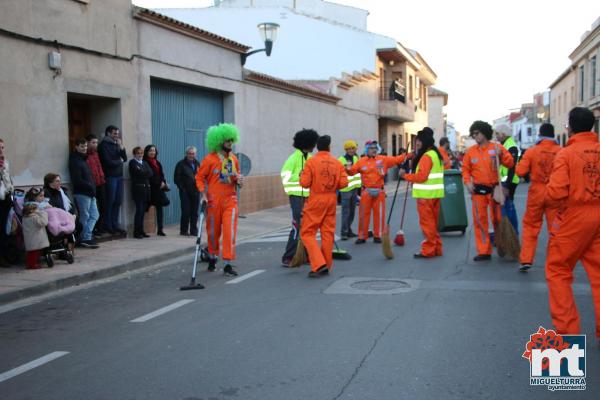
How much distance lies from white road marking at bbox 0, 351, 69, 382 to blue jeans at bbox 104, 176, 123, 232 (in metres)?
6.90

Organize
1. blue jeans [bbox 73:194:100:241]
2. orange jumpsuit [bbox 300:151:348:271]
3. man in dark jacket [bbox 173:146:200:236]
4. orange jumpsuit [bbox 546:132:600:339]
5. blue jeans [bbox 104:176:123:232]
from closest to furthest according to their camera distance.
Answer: orange jumpsuit [bbox 546:132:600:339]
orange jumpsuit [bbox 300:151:348:271]
blue jeans [bbox 73:194:100:241]
blue jeans [bbox 104:176:123:232]
man in dark jacket [bbox 173:146:200:236]

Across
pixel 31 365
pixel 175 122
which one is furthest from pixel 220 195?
pixel 175 122

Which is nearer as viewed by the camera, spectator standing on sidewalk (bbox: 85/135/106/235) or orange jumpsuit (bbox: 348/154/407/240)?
spectator standing on sidewalk (bbox: 85/135/106/235)

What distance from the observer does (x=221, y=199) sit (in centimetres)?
883

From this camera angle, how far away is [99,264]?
31.6 ft

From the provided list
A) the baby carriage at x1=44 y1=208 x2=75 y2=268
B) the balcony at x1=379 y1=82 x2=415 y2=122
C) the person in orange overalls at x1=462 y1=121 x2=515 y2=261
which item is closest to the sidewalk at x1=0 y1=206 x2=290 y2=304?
the baby carriage at x1=44 y1=208 x2=75 y2=268

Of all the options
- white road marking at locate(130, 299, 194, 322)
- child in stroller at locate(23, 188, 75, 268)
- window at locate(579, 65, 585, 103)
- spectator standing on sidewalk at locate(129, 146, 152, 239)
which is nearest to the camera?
white road marking at locate(130, 299, 194, 322)

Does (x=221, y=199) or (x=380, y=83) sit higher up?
(x=380, y=83)

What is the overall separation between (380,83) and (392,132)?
4434mm

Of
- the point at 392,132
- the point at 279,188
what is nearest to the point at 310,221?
the point at 279,188

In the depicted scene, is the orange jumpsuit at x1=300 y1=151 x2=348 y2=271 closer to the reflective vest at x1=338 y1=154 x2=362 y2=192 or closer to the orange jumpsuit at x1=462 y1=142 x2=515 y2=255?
the orange jumpsuit at x1=462 y1=142 x2=515 y2=255

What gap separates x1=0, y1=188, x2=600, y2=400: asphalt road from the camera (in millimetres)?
4387

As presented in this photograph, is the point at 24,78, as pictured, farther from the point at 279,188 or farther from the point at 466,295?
the point at 279,188

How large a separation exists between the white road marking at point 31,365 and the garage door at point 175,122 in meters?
9.41
